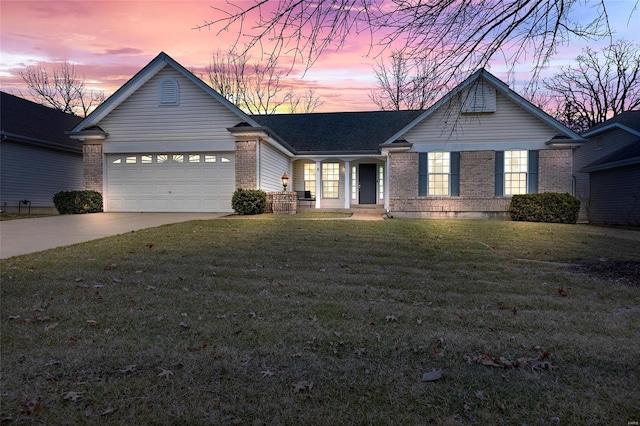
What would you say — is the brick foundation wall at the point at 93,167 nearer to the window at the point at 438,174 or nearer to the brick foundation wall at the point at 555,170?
the window at the point at 438,174

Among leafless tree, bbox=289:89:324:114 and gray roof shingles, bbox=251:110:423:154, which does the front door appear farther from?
leafless tree, bbox=289:89:324:114

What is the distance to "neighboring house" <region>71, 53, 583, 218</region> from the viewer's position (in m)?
15.8

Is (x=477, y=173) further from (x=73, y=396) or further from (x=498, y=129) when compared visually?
(x=73, y=396)

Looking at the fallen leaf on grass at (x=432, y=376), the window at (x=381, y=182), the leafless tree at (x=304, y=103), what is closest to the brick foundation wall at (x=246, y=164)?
the window at (x=381, y=182)

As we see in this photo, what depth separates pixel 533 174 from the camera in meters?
16.0

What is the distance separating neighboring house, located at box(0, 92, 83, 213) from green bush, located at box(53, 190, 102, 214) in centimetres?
405

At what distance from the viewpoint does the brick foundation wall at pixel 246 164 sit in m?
15.6

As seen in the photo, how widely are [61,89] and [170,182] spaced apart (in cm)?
2854

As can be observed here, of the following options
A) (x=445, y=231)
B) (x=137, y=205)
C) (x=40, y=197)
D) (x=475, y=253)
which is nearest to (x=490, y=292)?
(x=475, y=253)

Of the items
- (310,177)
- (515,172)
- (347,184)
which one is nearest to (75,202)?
(310,177)

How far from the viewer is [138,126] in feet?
53.8

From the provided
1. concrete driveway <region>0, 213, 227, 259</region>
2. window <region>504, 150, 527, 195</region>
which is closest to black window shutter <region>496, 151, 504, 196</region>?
window <region>504, 150, 527, 195</region>

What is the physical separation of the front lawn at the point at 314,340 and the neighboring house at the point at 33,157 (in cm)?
1447

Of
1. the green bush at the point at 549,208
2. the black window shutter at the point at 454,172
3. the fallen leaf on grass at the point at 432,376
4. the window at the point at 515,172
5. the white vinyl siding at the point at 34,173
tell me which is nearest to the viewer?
the fallen leaf on grass at the point at 432,376
